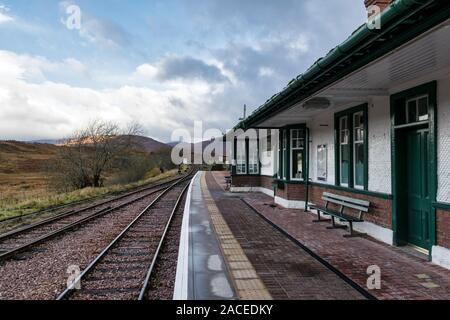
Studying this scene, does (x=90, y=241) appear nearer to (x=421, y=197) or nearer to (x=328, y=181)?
(x=328, y=181)

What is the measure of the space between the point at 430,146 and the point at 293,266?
9.36 feet

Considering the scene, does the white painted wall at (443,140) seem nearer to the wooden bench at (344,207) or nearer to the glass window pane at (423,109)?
the glass window pane at (423,109)

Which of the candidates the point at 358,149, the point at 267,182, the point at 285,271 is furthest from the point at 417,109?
the point at 267,182

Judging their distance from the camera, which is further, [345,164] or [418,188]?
[345,164]

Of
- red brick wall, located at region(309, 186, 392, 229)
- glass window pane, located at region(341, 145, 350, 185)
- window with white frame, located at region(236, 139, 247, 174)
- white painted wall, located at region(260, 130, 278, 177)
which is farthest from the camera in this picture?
window with white frame, located at region(236, 139, 247, 174)

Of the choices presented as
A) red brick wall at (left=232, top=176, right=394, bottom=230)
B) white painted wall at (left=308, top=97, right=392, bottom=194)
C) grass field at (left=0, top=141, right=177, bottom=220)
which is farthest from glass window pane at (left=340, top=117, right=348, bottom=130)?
grass field at (left=0, top=141, right=177, bottom=220)

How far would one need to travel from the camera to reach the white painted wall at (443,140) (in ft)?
17.4

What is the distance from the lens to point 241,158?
1961 cm

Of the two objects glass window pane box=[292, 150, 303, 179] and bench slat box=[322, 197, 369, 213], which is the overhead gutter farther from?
glass window pane box=[292, 150, 303, 179]

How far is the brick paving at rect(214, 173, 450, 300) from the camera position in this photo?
439 centimetres

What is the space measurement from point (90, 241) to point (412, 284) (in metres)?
7.08

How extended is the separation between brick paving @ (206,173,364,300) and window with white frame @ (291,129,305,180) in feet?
13.2

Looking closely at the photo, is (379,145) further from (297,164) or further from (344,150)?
(297,164)

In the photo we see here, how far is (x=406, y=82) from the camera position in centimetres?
623
